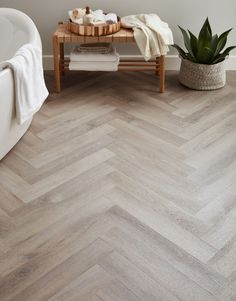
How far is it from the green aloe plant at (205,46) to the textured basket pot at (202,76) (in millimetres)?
56

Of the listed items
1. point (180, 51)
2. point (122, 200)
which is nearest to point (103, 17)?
point (180, 51)

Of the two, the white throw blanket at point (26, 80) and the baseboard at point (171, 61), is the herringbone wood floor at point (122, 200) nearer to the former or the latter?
the white throw blanket at point (26, 80)

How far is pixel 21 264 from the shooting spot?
1.84 meters

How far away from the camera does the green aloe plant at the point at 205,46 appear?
311 centimetres

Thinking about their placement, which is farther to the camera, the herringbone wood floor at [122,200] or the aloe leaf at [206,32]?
the aloe leaf at [206,32]

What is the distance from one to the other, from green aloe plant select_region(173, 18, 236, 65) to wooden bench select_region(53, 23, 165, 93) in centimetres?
25

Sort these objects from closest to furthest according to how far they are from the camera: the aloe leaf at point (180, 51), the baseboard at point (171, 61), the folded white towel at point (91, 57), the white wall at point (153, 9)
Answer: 1. the folded white towel at point (91, 57)
2. the aloe leaf at point (180, 51)
3. the white wall at point (153, 9)
4. the baseboard at point (171, 61)

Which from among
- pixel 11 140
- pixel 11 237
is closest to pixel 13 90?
pixel 11 140

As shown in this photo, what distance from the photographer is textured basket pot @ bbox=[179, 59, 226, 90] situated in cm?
318

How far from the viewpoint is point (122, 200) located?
2.21m

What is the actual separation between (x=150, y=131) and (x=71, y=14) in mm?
1037

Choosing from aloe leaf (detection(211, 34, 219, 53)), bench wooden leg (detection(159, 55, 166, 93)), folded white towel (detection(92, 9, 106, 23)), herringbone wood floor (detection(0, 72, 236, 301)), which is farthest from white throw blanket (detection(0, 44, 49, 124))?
aloe leaf (detection(211, 34, 219, 53))

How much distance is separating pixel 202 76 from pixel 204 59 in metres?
0.12

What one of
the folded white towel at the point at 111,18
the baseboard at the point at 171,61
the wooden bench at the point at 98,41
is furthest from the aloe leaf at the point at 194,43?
the folded white towel at the point at 111,18
